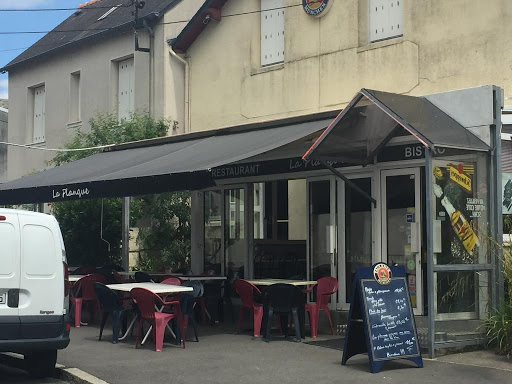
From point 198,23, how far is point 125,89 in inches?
150

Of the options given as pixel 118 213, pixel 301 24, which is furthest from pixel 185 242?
pixel 301 24

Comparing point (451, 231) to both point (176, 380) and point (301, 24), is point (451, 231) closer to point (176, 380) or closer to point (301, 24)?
point (176, 380)

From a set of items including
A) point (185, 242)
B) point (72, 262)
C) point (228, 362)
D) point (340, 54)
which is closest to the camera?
point (228, 362)

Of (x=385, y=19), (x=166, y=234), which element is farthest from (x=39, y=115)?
(x=385, y=19)

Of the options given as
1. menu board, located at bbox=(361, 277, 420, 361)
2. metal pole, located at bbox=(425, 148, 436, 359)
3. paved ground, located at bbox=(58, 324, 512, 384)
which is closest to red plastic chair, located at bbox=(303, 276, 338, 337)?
paved ground, located at bbox=(58, 324, 512, 384)

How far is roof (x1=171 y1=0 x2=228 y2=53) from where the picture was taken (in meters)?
19.8

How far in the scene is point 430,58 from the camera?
15.0 meters

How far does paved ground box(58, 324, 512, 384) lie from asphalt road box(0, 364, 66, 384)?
48 centimetres

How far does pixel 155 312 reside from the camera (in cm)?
1126

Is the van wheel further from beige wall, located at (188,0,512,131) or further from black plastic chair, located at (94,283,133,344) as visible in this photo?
beige wall, located at (188,0,512,131)

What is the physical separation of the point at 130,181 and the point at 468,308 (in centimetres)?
518

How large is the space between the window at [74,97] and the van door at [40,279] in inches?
621

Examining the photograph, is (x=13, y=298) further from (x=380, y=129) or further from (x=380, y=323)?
(x=380, y=129)

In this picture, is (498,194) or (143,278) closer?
(498,194)
